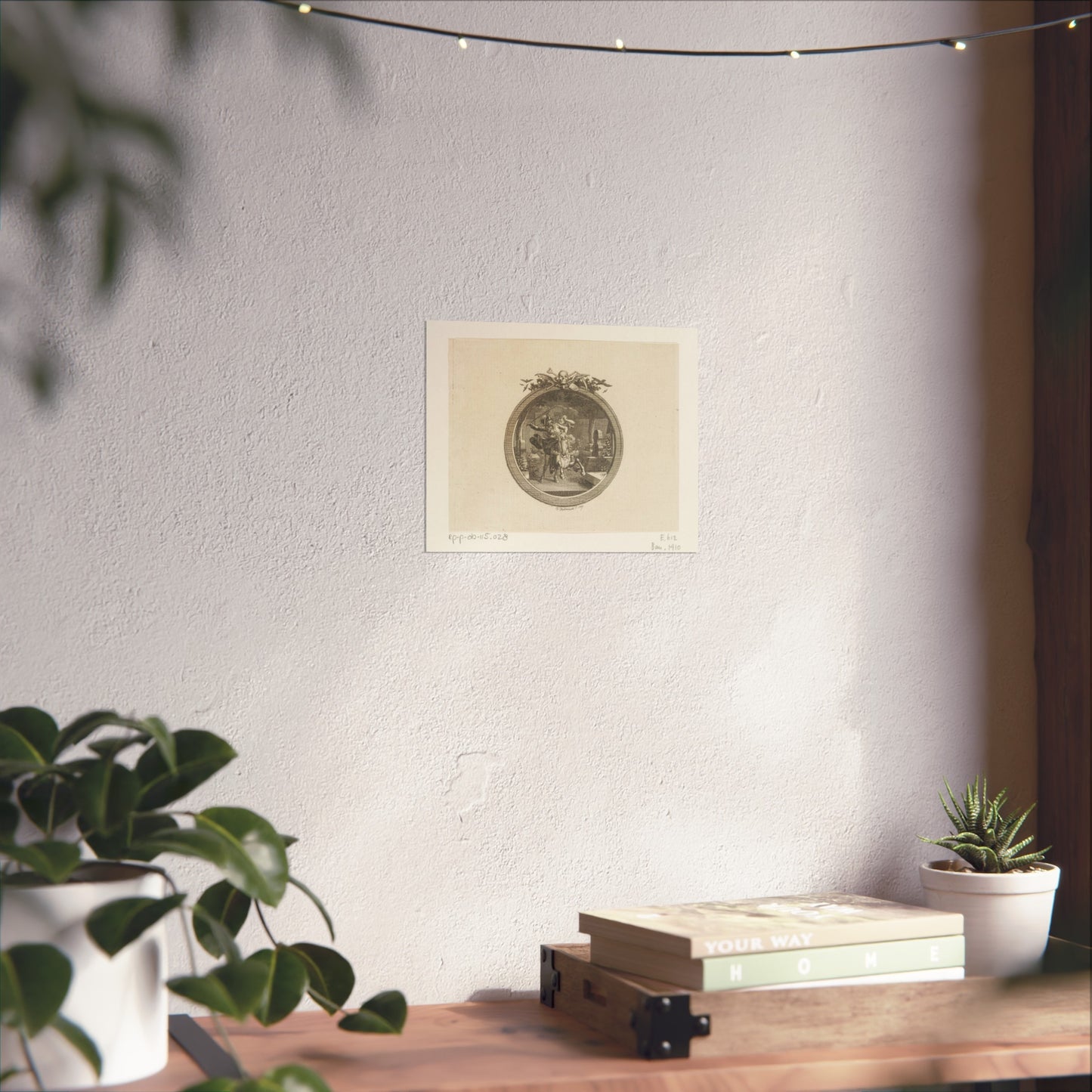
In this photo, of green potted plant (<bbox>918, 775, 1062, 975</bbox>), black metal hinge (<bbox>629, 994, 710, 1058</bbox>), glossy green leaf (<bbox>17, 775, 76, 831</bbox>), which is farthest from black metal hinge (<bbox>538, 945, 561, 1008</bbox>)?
glossy green leaf (<bbox>17, 775, 76, 831</bbox>)

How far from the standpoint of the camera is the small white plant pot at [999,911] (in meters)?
1.28

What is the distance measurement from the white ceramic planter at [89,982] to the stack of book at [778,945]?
17.5 inches

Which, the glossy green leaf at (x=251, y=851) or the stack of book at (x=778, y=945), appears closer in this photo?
the glossy green leaf at (x=251, y=851)

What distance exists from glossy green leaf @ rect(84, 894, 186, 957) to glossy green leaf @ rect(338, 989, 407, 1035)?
24cm

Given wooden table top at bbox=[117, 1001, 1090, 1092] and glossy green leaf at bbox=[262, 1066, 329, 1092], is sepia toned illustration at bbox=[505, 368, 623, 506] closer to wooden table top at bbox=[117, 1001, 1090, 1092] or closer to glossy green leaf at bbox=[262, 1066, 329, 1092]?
wooden table top at bbox=[117, 1001, 1090, 1092]

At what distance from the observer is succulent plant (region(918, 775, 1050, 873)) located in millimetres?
1333

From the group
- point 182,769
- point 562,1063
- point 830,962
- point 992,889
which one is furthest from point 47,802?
point 992,889

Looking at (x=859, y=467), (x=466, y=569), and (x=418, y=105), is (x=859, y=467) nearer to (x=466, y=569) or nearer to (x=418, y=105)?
(x=466, y=569)

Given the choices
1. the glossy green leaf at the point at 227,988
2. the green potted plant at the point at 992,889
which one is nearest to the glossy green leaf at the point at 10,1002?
the glossy green leaf at the point at 227,988

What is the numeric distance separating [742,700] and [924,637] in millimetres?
254

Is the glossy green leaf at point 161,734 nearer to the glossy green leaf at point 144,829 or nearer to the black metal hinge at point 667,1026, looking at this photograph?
the glossy green leaf at point 144,829

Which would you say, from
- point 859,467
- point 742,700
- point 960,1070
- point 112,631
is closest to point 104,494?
point 112,631

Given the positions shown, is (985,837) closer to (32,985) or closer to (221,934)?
(221,934)

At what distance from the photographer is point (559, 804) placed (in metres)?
1.36
